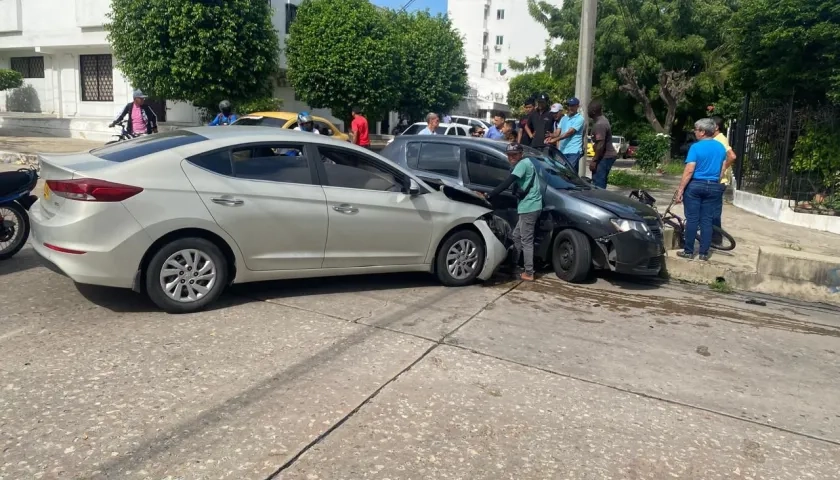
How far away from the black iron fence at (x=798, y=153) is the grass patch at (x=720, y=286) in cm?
506

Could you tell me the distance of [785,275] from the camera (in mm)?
7797

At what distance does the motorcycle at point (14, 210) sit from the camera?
6977 millimetres

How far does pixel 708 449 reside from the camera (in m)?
3.90

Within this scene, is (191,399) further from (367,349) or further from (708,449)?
(708,449)

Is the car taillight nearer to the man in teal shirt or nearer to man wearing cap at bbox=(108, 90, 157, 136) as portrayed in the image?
the man in teal shirt

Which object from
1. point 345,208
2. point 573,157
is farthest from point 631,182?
point 345,208

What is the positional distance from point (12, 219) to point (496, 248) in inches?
201

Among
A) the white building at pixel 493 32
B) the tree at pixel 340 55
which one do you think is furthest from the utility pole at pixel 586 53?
the white building at pixel 493 32

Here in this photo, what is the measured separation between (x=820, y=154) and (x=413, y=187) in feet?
28.9

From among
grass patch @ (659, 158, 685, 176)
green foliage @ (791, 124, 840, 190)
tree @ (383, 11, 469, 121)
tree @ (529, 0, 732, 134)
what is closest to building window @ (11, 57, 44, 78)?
tree @ (383, 11, 469, 121)

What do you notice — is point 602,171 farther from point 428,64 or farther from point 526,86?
point 526,86

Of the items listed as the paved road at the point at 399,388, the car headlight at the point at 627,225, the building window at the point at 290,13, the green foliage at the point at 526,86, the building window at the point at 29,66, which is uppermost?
the building window at the point at 290,13

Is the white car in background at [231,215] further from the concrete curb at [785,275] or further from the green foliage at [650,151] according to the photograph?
the green foliage at [650,151]

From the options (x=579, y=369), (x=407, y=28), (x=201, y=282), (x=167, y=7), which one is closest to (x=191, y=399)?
(x=201, y=282)
